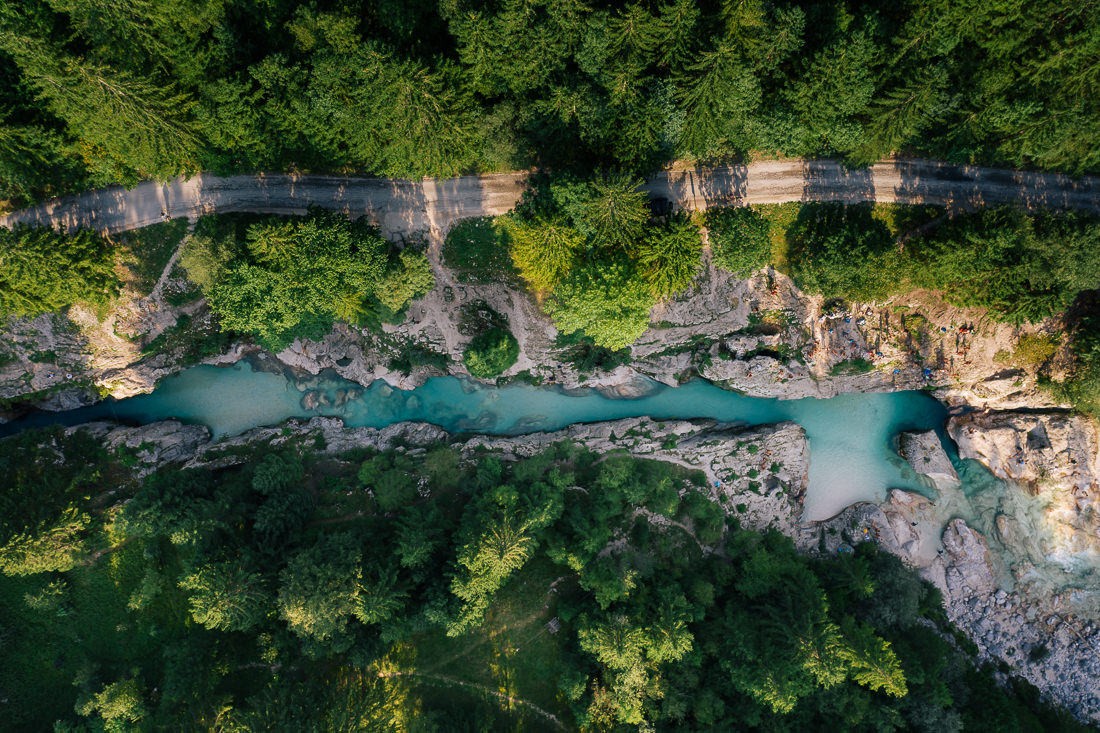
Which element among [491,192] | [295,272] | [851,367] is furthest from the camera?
[851,367]

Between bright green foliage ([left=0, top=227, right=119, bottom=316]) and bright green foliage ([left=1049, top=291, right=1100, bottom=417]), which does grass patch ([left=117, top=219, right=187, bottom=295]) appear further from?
bright green foliage ([left=1049, top=291, right=1100, bottom=417])

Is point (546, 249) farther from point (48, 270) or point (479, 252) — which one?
point (48, 270)

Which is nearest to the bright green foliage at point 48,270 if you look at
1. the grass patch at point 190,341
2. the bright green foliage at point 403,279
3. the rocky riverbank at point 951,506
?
the grass patch at point 190,341

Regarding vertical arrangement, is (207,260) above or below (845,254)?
above

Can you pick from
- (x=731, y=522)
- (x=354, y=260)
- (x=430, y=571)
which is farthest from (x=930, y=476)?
(x=354, y=260)

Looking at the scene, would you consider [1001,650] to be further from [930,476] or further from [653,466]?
[653,466]

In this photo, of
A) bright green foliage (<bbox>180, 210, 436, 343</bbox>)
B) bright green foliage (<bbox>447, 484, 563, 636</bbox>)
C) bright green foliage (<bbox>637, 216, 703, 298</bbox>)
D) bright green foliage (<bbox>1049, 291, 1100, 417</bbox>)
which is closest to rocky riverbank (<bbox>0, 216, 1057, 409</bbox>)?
bright green foliage (<bbox>1049, 291, 1100, 417</bbox>)

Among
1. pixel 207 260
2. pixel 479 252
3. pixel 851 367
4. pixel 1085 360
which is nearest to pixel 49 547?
pixel 207 260
